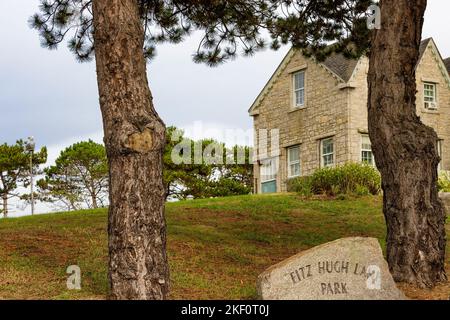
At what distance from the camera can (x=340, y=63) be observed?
1248 inches

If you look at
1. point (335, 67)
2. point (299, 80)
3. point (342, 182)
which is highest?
point (335, 67)

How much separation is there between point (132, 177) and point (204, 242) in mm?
5378

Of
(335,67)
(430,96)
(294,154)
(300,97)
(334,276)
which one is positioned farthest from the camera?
(430,96)

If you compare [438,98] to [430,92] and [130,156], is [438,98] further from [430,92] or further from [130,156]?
[130,156]

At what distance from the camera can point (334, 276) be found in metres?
10.2

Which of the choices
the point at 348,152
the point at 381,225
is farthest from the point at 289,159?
the point at 381,225

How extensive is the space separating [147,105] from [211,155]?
33.0 metres

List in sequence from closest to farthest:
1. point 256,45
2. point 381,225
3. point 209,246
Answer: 1. point 209,246
2. point 256,45
3. point 381,225

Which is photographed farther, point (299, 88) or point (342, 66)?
point (299, 88)

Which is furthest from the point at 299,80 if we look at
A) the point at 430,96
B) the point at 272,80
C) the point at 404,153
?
the point at 404,153

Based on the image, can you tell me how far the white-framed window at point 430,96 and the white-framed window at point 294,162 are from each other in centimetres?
597

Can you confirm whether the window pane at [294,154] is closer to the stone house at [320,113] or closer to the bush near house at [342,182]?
the stone house at [320,113]
